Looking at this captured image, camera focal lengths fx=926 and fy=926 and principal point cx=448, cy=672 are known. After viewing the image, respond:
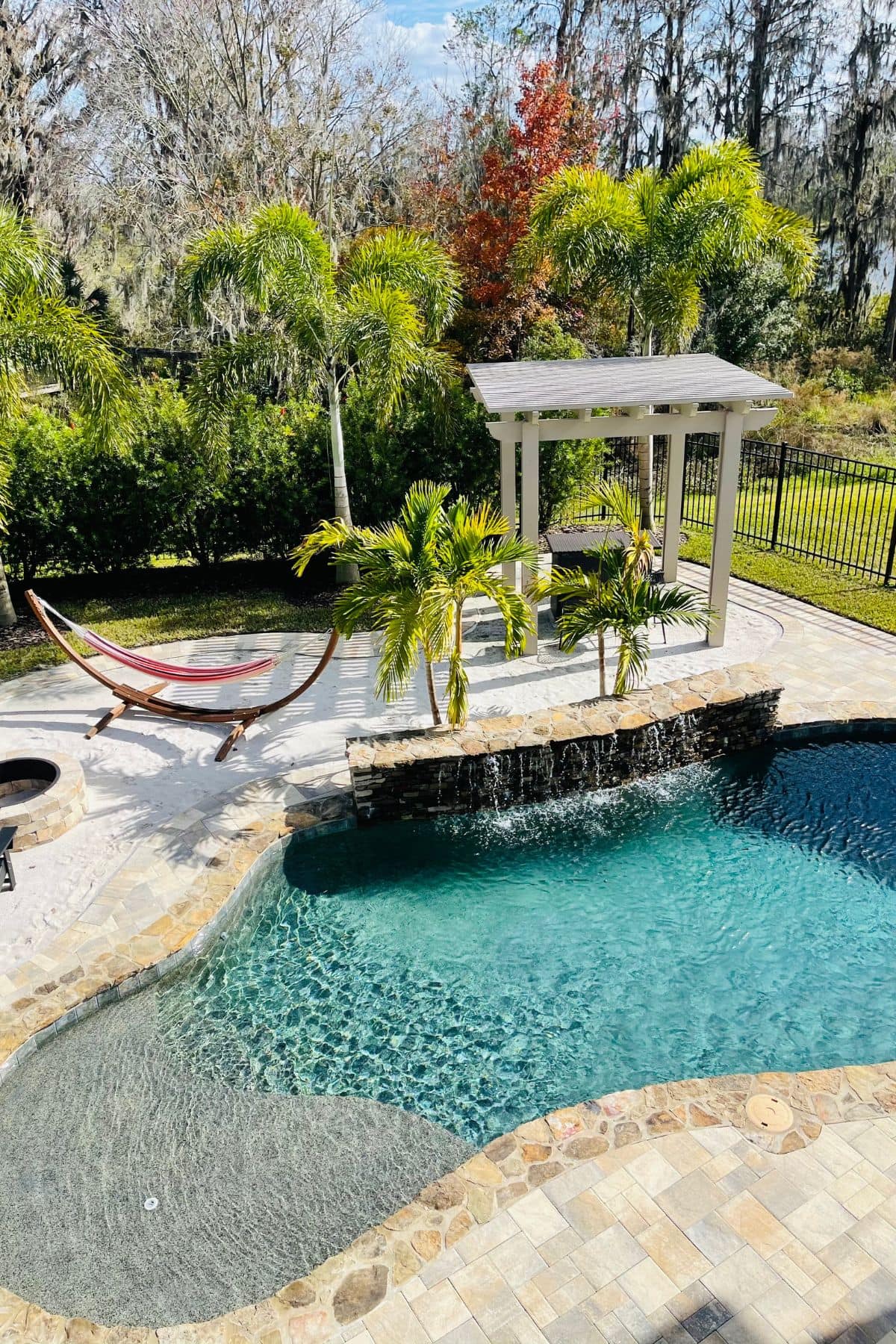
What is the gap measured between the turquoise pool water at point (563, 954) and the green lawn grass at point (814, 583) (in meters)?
3.42

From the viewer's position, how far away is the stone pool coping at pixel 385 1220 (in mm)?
3467

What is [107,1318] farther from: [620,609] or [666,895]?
[620,609]

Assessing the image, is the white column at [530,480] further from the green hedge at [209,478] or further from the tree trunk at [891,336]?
the tree trunk at [891,336]

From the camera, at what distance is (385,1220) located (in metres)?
3.85

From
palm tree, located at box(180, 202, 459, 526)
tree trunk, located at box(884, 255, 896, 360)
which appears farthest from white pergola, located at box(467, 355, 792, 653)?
tree trunk, located at box(884, 255, 896, 360)

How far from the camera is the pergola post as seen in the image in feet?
34.4

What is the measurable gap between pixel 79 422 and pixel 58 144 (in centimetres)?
1289

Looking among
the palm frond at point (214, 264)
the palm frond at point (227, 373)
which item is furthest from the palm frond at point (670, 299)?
the palm frond at point (214, 264)

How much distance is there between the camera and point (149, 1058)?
486cm

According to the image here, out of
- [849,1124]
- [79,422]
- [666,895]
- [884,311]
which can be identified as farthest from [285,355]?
[884,311]

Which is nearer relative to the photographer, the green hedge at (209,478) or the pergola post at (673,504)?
the pergola post at (673,504)

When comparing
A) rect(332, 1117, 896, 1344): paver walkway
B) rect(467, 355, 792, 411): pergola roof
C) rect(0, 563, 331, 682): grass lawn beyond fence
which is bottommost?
rect(332, 1117, 896, 1344): paver walkway

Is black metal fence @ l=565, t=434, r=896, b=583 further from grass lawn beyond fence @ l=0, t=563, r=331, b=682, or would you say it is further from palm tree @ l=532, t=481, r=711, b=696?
grass lawn beyond fence @ l=0, t=563, r=331, b=682

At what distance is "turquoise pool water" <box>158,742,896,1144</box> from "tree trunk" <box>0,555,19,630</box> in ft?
19.6
